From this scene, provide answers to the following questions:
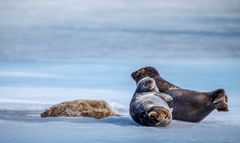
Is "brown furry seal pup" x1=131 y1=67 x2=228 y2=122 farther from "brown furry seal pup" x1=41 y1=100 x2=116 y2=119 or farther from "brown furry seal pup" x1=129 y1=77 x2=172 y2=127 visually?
"brown furry seal pup" x1=41 y1=100 x2=116 y2=119

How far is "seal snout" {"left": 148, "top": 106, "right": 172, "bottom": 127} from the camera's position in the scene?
179 inches

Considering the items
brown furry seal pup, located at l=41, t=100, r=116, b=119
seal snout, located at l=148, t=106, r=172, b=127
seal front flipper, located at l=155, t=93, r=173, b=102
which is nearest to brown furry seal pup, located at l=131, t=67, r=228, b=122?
seal front flipper, located at l=155, t=93, r=173, b=102

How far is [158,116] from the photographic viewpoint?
4.55 meters

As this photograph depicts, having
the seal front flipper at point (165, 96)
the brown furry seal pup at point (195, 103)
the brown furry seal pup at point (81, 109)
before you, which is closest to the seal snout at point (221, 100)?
the brown furry seal pup at point (195, 103)

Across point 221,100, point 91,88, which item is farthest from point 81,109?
point 221,100

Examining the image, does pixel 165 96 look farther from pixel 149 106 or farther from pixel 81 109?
pixel 81 109

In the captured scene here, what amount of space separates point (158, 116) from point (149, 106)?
112 millimetres

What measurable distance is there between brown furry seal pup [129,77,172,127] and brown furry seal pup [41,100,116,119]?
0.38 meters

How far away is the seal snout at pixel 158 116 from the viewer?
4.55m

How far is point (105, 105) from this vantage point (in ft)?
17.2

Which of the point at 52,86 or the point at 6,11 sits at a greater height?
the point at 6,11

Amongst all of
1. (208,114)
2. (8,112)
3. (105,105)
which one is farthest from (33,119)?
(208,114)

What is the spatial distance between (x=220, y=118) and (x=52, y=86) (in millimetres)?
1430

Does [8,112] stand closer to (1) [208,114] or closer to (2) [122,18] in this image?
(2) [122,18]
